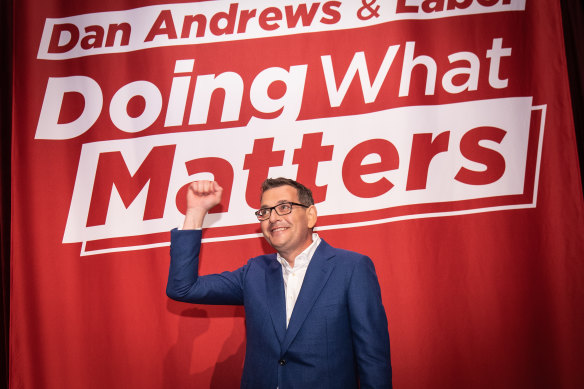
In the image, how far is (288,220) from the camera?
1.82 metres

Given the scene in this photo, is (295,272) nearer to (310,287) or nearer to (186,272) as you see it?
(310,287)

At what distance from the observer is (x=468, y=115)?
261cm

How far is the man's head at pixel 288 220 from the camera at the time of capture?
1.81m

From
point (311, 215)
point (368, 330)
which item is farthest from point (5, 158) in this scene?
point (368, 330)

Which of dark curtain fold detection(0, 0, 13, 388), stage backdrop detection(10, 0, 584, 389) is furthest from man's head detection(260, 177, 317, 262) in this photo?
dark curtain fold detection(0, 0, 13, 388)

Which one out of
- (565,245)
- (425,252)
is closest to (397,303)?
(425,252)

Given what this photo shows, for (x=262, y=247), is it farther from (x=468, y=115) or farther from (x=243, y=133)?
(x=468, y=115)

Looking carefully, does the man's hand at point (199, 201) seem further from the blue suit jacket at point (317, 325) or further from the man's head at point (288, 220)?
the man's head at point (288, 220)

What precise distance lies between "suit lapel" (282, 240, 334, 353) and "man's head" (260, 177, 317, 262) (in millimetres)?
108

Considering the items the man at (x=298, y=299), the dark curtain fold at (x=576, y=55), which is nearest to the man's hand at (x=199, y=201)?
the man at (x=298, y=299)

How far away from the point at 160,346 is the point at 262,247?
80cm

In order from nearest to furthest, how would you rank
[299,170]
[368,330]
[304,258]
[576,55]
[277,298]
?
[368,330] < [277,298] < [304,258] < [299,170] < [576,55]

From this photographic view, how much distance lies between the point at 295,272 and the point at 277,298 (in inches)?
5.7

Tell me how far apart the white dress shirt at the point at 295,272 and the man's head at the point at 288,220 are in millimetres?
29
